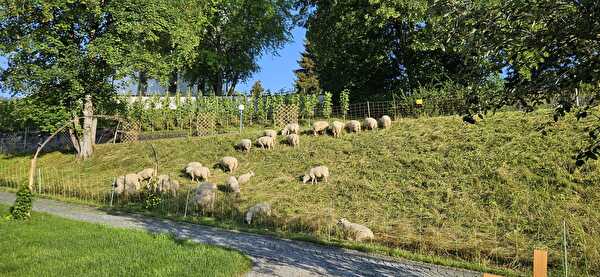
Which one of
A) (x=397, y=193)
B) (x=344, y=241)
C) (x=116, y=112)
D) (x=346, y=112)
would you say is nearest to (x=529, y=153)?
(x=397, y=193)

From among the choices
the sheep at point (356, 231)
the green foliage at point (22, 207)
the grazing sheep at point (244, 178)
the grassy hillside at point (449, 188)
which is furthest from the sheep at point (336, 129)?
the green foliage at point (22, 207)

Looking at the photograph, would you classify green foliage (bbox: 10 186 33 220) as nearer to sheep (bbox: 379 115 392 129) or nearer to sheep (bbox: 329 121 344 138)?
sheep (bbox: 329 121 344 138)

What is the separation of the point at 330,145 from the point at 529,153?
24.9ft

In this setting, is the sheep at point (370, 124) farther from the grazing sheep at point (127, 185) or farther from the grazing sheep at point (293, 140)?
the grazing sheep at point (127, 185)

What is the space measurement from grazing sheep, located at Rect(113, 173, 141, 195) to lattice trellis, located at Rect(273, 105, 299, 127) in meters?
10.9

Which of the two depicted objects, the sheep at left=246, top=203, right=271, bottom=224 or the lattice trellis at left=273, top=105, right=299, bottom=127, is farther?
the lattice trellis at left=273, top=105, right=299, bottom=127

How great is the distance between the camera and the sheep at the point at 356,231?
1087cm

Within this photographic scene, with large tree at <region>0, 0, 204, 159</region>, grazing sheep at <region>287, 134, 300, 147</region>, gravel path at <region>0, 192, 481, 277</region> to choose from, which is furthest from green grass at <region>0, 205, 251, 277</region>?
large tree at <region>0, 0, 204, 159</region>

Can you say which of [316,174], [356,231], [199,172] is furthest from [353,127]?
[356,231]

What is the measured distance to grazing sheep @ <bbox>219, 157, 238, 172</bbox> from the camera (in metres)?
19.4

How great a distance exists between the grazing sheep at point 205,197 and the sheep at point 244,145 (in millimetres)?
6000

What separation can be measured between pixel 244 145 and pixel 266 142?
3.64 ft

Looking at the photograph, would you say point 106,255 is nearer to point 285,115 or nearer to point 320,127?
point 320,127

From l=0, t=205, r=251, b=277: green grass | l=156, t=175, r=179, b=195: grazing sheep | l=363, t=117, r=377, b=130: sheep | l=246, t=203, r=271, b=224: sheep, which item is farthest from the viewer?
l=363, t=117, r=377, b=130: sheep
